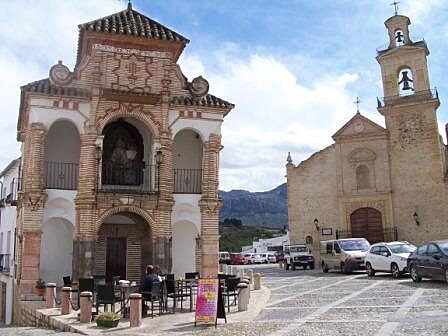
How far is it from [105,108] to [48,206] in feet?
14.2

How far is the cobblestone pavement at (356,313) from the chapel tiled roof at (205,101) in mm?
8212

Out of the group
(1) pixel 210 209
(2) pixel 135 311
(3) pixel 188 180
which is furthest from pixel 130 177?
(2) pixel 135 311

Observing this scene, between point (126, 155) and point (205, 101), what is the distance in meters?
4.02

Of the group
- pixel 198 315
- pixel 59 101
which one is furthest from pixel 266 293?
pixel 59 101

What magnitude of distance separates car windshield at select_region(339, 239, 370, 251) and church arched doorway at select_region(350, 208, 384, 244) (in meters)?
7.88

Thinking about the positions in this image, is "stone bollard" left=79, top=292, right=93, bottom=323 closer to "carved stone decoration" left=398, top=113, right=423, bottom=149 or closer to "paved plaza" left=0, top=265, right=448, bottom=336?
"paved plaza" left=0, top=265, right=448, bottom=336

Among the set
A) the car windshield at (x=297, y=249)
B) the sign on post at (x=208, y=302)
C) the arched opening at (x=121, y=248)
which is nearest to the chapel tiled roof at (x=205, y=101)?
the arched opening at (x=121, y=248)

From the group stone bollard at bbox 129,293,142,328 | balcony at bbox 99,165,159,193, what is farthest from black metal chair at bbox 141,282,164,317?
balcony at bbox 99,165,159,193

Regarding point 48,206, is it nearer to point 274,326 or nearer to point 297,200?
point 274,326

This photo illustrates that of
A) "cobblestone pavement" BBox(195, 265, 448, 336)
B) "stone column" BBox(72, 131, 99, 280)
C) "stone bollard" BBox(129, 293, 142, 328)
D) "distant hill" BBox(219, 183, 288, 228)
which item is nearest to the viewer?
"cobblestone pavement" BBox(195, 265, 448, 336)

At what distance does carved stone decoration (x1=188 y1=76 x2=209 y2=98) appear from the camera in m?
21.1

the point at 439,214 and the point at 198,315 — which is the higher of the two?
the point at 439,214

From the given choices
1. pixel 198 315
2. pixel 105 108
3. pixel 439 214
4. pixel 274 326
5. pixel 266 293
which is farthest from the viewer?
pixel 439 214

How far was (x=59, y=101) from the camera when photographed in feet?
62.0
